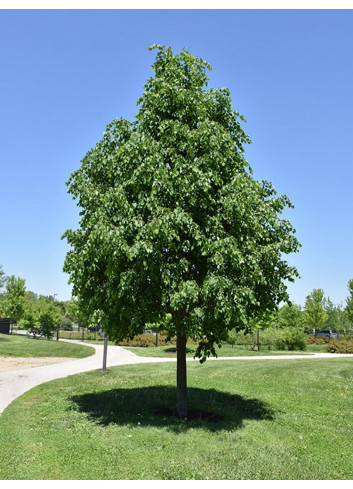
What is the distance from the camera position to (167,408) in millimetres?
10625

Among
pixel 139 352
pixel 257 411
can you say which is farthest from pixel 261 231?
pixel 139 352

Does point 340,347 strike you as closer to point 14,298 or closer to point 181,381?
point 181,381

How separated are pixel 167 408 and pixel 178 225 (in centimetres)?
533

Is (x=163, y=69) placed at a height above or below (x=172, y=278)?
above

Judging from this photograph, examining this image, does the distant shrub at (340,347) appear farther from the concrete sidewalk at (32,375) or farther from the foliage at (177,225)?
the foliage at (177,225)

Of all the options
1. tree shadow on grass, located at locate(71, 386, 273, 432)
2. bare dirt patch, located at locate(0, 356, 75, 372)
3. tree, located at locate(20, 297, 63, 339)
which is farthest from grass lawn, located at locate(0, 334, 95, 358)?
tree shadow on grass, located at locate(71, 386, 273, 432)

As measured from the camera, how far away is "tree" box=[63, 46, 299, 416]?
27.1 feet

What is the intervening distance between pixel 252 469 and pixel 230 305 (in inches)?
112

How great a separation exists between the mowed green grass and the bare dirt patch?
5.04 meters

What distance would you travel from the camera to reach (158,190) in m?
8.59

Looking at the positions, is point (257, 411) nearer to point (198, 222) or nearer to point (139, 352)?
point (198, 222)

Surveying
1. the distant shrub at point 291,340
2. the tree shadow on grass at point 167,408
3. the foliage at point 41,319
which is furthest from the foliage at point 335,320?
the tree shadow on grass at point 167,408

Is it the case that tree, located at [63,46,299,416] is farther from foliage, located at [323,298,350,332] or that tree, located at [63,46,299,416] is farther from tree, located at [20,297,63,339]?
foliage, located at [323,298,350,332]

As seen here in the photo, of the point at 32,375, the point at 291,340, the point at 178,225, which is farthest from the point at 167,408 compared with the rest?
the point at 291,340
